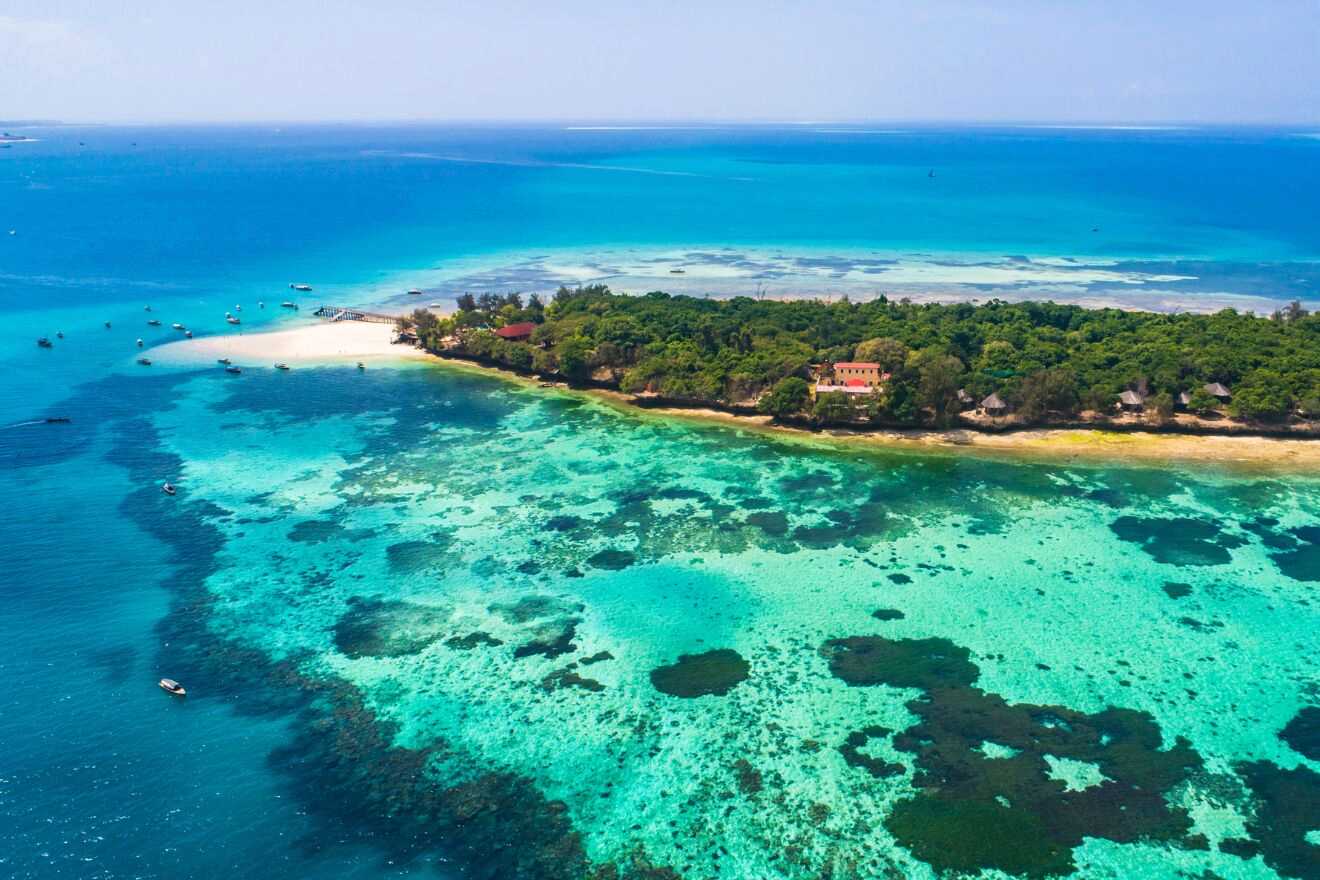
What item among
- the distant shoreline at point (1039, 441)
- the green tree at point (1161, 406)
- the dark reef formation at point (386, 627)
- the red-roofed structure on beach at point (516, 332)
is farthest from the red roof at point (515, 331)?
the green tree at point (1161, 406)

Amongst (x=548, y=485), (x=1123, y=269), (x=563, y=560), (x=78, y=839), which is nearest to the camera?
(x=78, y=839)

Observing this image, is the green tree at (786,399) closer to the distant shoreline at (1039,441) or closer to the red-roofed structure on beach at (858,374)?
→ the distant shoreline at (1039,441)

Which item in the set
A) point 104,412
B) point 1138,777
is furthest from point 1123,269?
point 104,412

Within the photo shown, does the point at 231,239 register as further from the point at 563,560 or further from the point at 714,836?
the point at 714,836

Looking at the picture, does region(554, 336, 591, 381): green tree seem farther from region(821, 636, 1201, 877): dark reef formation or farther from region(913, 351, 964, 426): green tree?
region(821, 636, 1201, 877): dark reef formation

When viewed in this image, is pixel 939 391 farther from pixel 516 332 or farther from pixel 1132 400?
pixel 516 332
